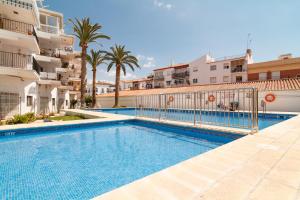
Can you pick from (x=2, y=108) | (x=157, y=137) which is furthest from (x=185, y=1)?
(x=2, y=108)

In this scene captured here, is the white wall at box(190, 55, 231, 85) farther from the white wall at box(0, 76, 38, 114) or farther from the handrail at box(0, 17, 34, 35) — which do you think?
the handrail at box(0, 17, 34, 35)

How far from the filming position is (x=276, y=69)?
32.0m

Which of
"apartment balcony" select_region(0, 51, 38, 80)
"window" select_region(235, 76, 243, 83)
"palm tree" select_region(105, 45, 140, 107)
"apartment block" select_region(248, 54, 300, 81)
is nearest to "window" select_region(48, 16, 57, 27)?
"palm tree" select_region(105, 45, 140, 107)

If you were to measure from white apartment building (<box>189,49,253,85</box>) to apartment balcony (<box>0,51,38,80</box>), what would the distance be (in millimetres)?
36896

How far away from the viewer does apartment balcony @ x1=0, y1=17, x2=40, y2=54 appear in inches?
492

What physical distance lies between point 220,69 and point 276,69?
1080cm

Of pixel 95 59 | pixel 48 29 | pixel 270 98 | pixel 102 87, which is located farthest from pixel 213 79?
pixel 102 87

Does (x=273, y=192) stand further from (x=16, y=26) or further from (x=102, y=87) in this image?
(x=102, y=87)

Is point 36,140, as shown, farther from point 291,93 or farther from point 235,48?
point 235,48

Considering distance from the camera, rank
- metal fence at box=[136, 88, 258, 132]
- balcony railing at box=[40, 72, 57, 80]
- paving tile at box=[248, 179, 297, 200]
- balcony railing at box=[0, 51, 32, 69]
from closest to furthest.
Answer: paving tile at box=[248, 179, 297, 200] < metal fence at box=[136, 88, 258, 132] < balcony railing at box=[0, 51, 32, 69] < balcony railing at box=[40, 72, 57, 80]

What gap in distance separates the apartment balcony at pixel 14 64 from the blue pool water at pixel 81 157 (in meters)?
6.91

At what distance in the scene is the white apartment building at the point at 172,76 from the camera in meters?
46.0

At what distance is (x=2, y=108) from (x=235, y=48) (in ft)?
151

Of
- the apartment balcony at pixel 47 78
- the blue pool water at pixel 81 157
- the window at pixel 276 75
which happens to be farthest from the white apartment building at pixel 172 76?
the blue pool water at pixel 81 157
